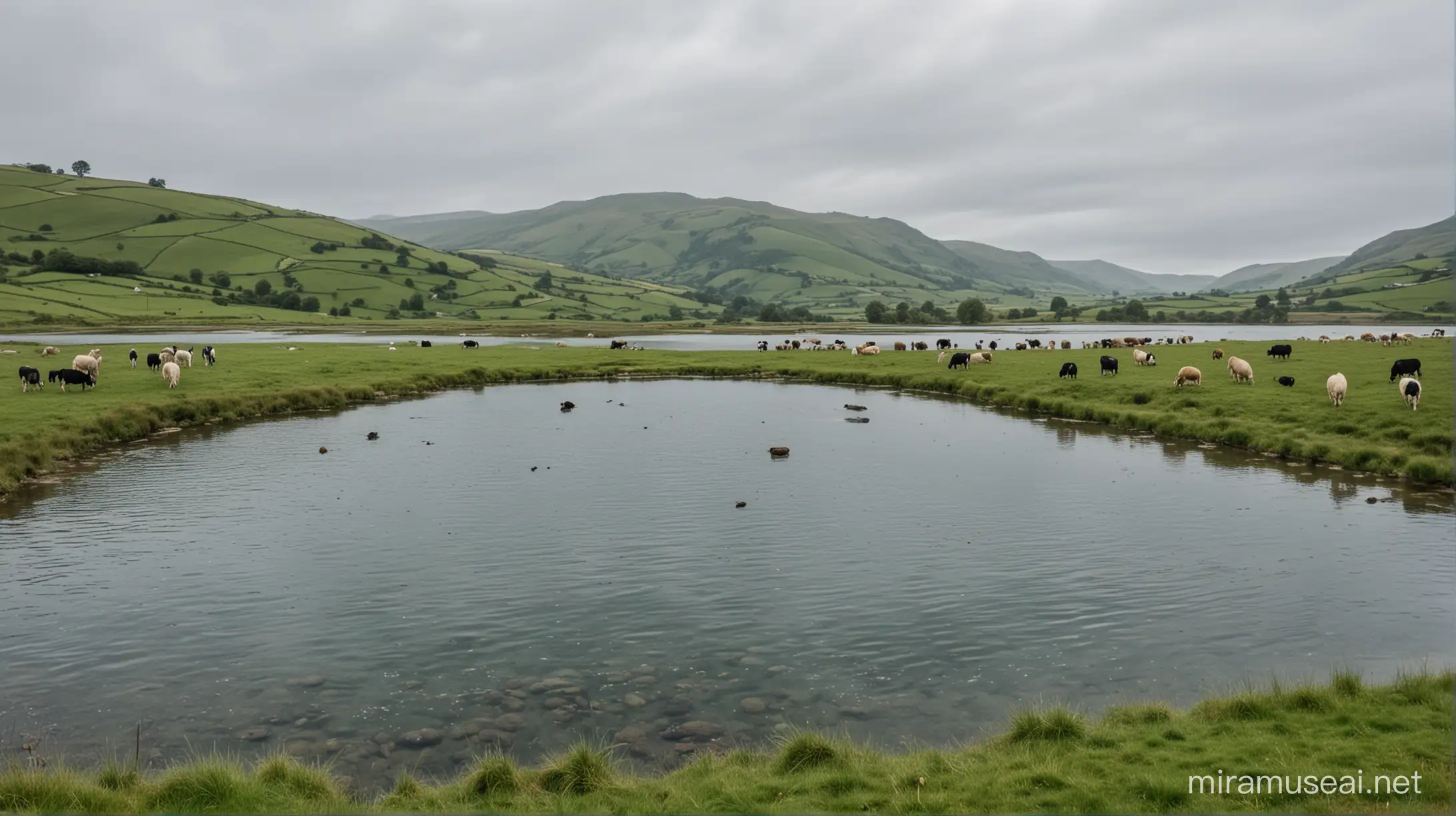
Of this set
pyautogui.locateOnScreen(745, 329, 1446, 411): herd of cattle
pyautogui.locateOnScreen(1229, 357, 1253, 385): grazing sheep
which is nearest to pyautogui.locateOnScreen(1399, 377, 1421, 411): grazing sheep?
pyautogui.locateOnScreen(745, 329, 1446, 411): herd of cattle

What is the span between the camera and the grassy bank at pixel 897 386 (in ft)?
119

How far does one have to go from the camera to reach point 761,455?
129 feet

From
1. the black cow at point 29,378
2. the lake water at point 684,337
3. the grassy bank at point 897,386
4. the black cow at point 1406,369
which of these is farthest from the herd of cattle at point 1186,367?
the black cow at point 29,378

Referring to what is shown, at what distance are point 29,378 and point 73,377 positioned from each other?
2.03 meters

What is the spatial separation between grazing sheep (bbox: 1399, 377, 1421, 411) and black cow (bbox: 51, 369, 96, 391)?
72035mm

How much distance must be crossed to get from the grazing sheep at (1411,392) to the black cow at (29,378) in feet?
242

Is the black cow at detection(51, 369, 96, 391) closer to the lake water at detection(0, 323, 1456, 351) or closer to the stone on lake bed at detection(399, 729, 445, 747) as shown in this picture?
the lake water at detection(0, 323, 1456, 351)

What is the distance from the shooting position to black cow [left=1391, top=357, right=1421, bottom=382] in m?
46.0

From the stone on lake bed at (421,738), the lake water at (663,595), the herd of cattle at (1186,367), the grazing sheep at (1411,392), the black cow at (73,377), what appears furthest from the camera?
the black cow at (73,377)

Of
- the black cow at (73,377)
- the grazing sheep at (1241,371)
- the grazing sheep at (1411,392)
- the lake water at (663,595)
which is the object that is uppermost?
the black cow at (73,377)

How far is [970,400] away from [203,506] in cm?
4878

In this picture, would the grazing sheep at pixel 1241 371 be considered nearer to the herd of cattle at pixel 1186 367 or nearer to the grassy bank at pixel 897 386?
the herd of cattle at pixel 1186 367

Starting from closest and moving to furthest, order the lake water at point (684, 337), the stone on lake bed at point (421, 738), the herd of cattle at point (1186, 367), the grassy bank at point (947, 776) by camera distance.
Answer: the grassy bank at point (947, 776)
the stone on lake bed at point (421, 738)
the herd of cattle at point (1186, 367)
the lake water at point (684, 337)

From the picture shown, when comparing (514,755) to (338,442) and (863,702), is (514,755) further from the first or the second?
(338,442)
